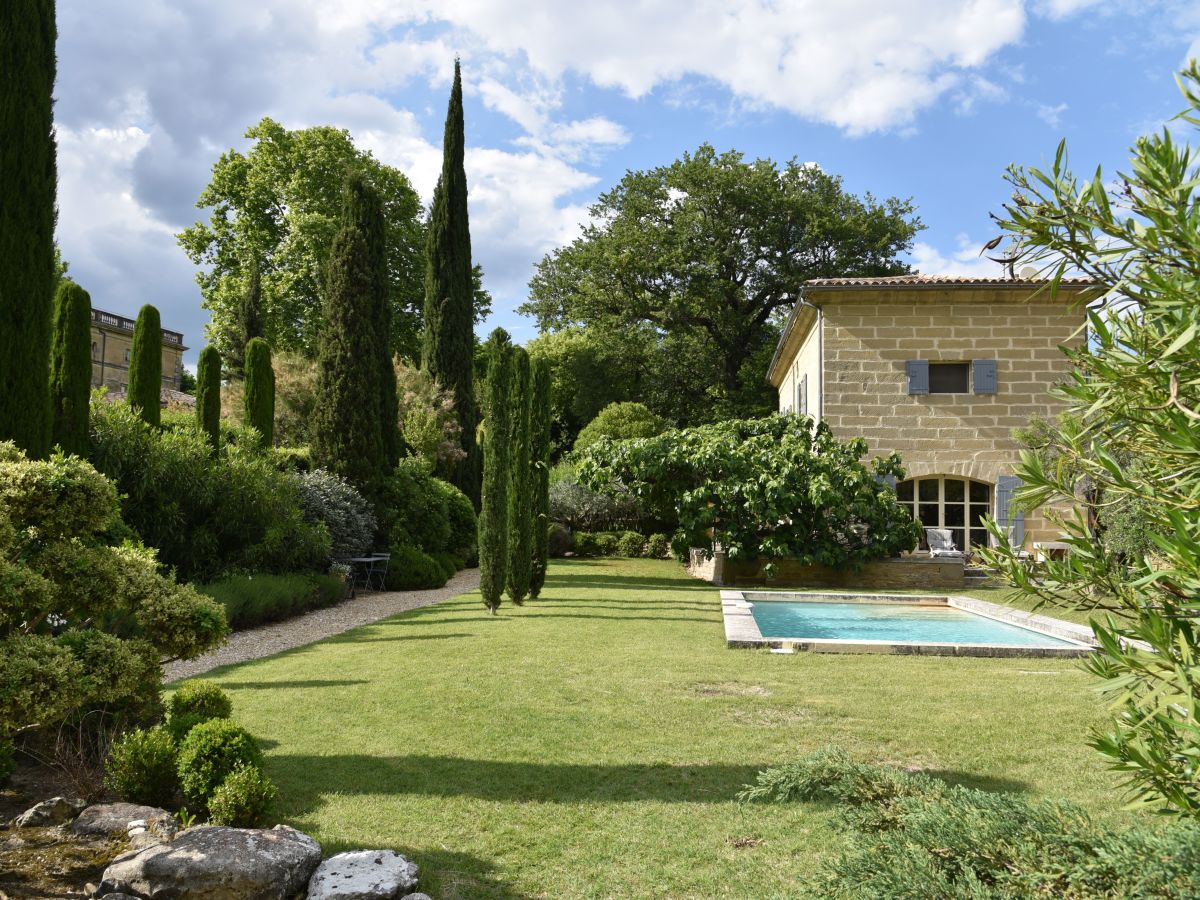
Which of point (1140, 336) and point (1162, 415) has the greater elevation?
point (1140, 336)

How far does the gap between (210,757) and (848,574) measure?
14.7m

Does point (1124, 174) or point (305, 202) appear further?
point (305, 202)

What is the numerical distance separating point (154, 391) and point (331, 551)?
161 inches

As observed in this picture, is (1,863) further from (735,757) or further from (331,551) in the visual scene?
(331,551)

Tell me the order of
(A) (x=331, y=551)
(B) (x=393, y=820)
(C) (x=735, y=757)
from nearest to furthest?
(B) (x=393, y=820) < (C) (x=735, y=757) < (A) (x=331, y=551)

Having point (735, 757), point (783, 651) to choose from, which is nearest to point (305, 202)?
point (783, 651)

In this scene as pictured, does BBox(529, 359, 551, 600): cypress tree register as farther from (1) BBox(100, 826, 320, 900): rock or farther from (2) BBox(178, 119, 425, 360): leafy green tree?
(2) BBox(178, 119, 425, 360): leafy green tree

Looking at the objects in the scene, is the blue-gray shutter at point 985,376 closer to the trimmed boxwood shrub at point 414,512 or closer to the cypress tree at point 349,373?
the trimmed boxwood shrub at point 414,512

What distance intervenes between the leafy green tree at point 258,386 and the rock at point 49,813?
13.6 metres

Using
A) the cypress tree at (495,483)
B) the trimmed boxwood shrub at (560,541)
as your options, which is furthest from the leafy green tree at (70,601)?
the trimmed boxwood shrub at (560,541)

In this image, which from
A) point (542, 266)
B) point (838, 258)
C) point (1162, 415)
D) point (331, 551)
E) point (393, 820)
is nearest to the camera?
point (1162, 415)

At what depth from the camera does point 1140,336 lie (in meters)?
1.67

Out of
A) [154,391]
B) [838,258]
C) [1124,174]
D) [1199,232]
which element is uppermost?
[838,258]

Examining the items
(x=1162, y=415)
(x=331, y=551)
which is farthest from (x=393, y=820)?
(x=331, y=551)
